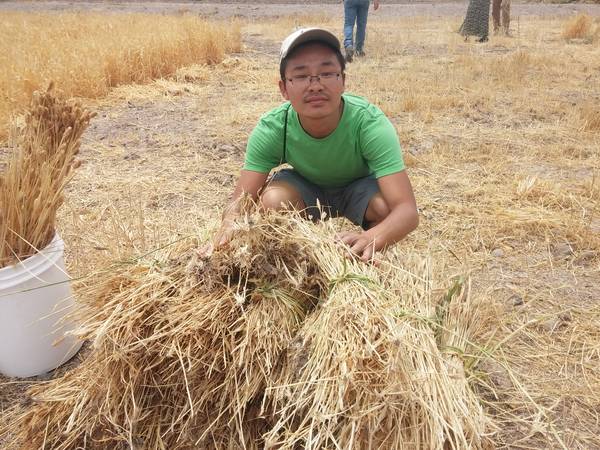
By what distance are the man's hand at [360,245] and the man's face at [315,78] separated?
0.57m

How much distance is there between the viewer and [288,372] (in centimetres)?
125

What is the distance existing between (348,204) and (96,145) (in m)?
2.96

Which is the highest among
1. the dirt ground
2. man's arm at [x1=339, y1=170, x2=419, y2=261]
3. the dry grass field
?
man's arm at [x1=339, y1=170, x2=419, y2=261]

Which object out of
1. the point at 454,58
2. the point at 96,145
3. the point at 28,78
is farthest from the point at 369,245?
the point at 454,58

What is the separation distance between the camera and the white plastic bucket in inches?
66.8

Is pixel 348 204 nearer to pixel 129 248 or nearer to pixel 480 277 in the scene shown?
pixel 480 277

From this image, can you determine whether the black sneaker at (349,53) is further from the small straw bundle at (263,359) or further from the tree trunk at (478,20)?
the small straw bundle at (263,359)

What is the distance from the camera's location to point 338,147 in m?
2.03

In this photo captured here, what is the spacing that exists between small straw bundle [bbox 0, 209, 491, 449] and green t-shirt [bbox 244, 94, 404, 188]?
60 centimetres

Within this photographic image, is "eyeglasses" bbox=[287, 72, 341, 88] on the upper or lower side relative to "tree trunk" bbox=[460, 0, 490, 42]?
upper

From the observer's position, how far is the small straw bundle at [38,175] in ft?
5.60

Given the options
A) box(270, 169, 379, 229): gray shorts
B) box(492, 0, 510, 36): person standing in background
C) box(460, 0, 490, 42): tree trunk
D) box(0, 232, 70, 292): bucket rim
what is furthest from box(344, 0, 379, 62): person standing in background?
box(0, 232, 70, 292): bucket rim

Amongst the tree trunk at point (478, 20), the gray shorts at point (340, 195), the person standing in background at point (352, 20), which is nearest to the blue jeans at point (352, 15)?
the person standing in background at point (352, 20)

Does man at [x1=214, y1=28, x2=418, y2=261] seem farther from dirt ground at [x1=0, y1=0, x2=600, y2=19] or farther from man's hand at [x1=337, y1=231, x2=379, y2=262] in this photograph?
dirt ground at [x1=0, y1=0, x2=600, y2=19]
